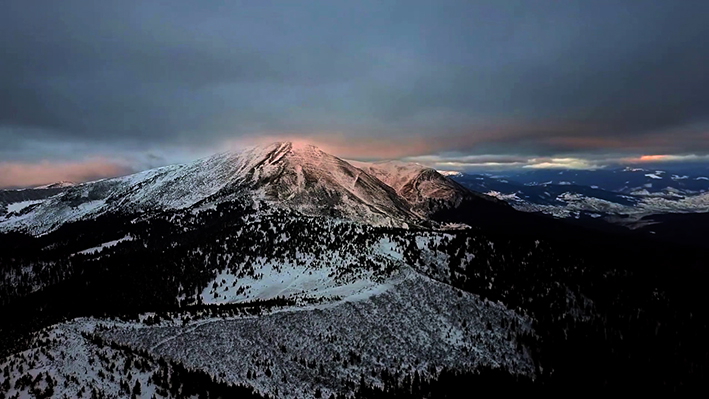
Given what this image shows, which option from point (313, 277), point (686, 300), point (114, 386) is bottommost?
point (686, 300)

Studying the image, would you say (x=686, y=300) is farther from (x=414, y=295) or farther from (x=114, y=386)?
(x=114, y=386)

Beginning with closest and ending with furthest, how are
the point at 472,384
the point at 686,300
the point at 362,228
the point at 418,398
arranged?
the point at 418,398 < the point at 472,384 < the point at 686,300 < the point at 362,228

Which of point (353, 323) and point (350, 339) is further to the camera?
point (353, 323)

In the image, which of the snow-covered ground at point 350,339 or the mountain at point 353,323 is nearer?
the mountain at point 353,323

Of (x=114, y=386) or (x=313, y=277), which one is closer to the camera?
(x=114, y=386)

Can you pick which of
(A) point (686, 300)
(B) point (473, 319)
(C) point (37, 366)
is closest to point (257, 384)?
(C) point (37, 366)

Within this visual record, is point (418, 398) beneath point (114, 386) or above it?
beneath

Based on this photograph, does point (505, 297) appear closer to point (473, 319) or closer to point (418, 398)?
point (473, 319)

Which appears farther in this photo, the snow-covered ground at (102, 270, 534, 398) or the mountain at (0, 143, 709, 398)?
the snow-covered ground at (102, 270, 534, 398)

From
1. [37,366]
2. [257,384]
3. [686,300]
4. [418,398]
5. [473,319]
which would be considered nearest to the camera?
[37,366]

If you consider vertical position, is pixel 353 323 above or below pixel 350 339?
above
